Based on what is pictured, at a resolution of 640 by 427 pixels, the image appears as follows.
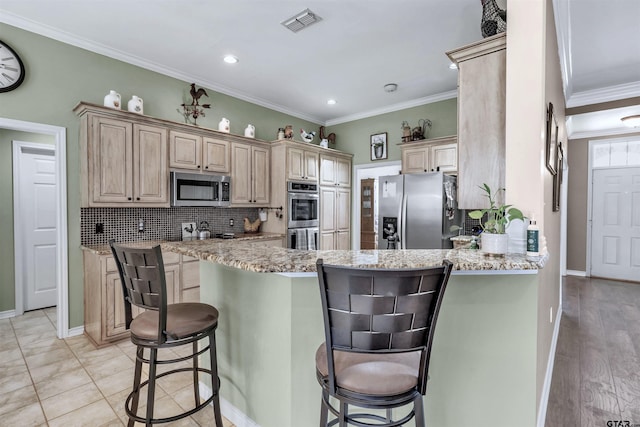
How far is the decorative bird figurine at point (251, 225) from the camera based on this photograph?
177 inches

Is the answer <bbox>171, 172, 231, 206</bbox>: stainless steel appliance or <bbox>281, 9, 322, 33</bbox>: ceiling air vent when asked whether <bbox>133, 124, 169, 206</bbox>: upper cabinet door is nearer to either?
<bbox>171, 172, 231, 206</bbox>: stainless steel appliance

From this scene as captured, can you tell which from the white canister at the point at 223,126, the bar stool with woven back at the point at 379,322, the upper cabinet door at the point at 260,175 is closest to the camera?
the bar stool with woven back at the point at 379,322

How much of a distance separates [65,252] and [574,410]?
168 inches

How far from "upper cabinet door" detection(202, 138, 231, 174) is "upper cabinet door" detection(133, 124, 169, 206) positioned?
470mm

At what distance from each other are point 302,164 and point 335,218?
1.12m

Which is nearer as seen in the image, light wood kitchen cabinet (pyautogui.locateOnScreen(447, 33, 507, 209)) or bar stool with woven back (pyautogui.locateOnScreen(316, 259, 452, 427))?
bar stool with woven back (pyautogui.locateOnScreen(316, 259, 452, 427))

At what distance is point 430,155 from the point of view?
432 cm

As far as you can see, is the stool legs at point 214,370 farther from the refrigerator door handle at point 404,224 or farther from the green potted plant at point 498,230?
the refrigerator door handle at point 404,224

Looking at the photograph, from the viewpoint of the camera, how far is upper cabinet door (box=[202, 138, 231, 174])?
378 centimetres

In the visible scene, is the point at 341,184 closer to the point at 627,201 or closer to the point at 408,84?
the point at 408,84

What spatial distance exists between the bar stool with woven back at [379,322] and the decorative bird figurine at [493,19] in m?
1.86

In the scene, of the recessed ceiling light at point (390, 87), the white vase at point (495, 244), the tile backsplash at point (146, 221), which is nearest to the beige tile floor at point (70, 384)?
the tile backsplash at point (146, 221)

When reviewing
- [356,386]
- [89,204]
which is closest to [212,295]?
[356,386]

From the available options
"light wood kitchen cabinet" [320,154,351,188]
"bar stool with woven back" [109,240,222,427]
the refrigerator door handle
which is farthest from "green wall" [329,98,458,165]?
"bar stool with woven back" [109,240,222,427]
